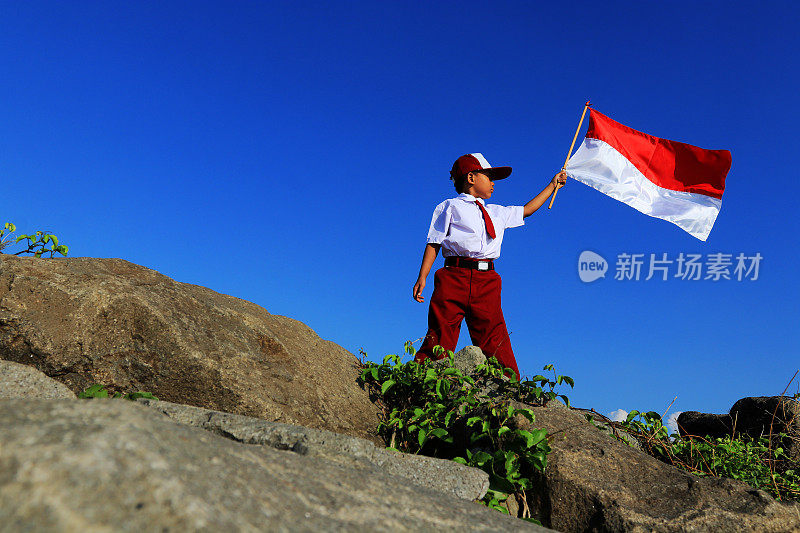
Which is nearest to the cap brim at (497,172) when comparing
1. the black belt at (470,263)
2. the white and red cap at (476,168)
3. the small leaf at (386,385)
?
the white and red cap at (476,168)

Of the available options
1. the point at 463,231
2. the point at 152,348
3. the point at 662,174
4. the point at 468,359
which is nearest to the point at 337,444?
the point at 152,348

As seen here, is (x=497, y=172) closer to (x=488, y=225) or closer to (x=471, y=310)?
(x=488, y=225)

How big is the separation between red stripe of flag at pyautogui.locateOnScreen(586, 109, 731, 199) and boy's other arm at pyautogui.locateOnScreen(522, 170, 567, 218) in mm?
1216

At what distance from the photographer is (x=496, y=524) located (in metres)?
1.88

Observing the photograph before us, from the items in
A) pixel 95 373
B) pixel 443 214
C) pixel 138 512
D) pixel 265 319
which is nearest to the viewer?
pixel 138 512

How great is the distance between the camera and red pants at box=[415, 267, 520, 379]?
6.10 m

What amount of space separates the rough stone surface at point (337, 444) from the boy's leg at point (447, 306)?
2.97 metres

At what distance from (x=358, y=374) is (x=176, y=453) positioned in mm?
3066

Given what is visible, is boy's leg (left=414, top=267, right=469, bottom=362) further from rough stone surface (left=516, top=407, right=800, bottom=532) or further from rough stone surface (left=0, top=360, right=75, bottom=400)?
rough stone surface (left=0, top=360, right=75, bottom=400)

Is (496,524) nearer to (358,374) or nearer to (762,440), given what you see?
(358,374)

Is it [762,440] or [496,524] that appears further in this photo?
[762,440]

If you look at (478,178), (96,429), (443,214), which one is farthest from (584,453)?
(478,178)

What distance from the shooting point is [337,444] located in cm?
276

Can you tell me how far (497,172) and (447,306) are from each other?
6.05ft
